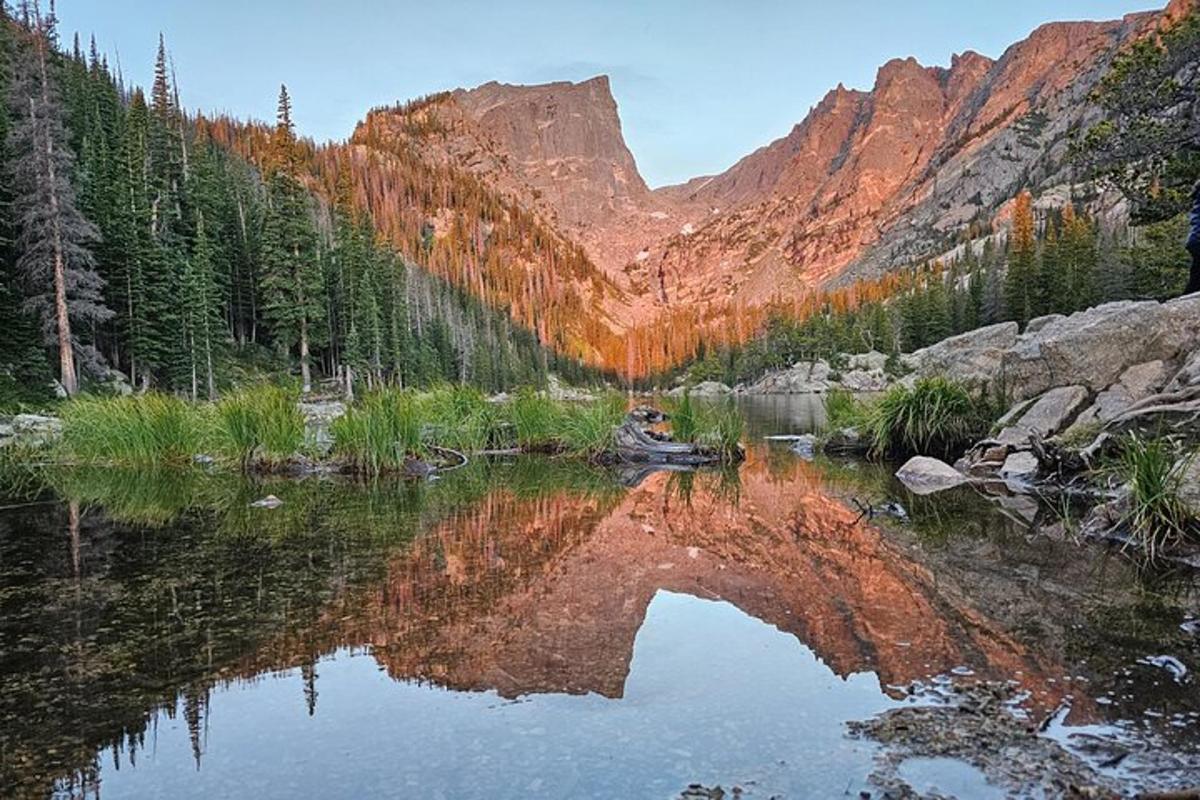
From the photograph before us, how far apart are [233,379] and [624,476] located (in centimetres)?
3736

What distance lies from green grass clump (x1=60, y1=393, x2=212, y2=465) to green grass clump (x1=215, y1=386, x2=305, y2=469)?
1258 millimetres

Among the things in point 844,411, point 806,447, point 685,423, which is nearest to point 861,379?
point 844,411

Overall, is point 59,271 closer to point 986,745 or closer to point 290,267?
point 290,267

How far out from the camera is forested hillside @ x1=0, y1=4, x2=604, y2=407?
97.6 ft

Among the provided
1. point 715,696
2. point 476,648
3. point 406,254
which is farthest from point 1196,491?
point 406,254

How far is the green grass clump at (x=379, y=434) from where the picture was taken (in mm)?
14145

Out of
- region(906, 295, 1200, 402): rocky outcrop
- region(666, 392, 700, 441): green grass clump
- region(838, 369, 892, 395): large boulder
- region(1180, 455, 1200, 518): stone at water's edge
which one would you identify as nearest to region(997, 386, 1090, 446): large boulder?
region(906, 295, 1200, 402): rocky outcrop

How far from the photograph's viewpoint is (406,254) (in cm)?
11094

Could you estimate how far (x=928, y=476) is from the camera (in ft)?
41.6

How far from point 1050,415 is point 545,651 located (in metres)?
11.1

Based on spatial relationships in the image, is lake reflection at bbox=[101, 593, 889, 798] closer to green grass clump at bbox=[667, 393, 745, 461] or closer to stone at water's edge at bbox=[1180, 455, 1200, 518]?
stone at water's edge at bbox=[1180, 455, 1200, 518]

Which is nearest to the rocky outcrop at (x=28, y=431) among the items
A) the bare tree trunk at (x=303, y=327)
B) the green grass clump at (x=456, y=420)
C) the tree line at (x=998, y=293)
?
the green grass clump at (x=456, y=420)

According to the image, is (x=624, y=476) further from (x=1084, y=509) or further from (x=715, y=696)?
(x=715, y=696)

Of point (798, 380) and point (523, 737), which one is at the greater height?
point (798, 380)
